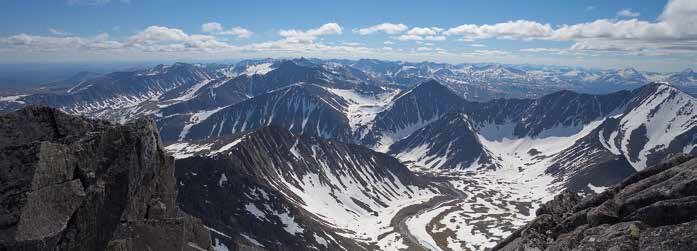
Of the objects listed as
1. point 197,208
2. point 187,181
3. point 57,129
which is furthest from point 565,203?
point 187,181

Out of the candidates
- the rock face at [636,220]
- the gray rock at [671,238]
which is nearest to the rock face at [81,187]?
the rock face at [636,220]

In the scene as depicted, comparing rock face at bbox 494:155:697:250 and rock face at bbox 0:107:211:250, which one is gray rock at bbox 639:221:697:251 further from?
rock face at bbox 0:107:211:250

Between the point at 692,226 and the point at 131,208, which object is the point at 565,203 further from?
the point at 131,208

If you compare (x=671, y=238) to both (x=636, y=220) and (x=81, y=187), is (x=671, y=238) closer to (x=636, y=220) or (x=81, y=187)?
(x=636, y=220)

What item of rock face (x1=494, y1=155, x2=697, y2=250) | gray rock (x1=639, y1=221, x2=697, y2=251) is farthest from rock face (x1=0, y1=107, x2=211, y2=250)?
gray rock (x1=639, y1=221, x2=697, y2=251)

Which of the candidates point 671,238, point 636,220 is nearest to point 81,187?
point 671,238

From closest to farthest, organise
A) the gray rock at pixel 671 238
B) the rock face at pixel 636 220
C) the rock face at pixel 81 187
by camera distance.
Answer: the gray rock at pixel 671 238 < the rock face at pixel 636 220 < the rock face at pixel 81 187

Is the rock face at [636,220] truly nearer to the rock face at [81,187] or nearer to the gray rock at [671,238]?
the gray rock at [671,238]
